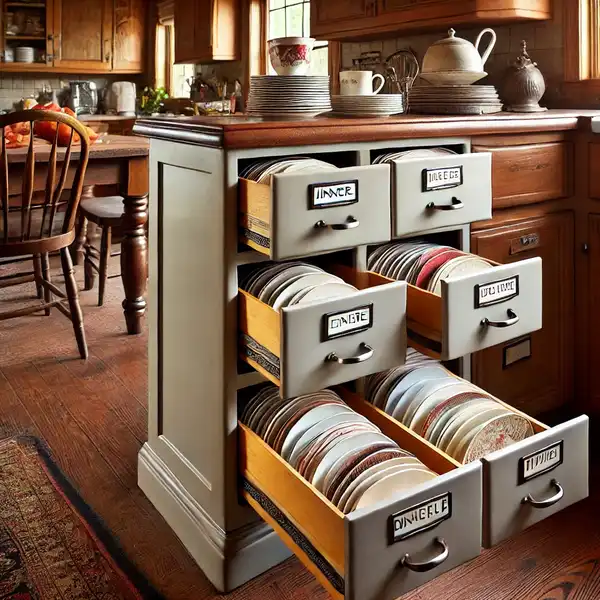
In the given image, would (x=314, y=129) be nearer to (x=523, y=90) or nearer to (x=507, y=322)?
(x=507, y=322)

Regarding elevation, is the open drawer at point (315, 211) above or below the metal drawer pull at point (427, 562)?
above

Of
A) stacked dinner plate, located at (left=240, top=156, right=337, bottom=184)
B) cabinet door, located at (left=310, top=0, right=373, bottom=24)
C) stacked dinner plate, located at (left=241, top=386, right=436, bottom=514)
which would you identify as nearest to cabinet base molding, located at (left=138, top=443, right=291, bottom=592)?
stacked dinner plate, located at (left=241, top=386, right=436, bottom=514)

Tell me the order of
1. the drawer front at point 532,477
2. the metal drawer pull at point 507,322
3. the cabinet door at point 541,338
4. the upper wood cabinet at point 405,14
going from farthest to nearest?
the upper wood cabinet at point 405,14, the cabinet door at point 541,338, the metal drawer pull at point 507,322, the drawer front at point 532,477

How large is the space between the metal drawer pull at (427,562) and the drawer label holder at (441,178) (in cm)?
73

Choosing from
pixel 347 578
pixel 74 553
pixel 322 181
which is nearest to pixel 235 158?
pixel 322 181

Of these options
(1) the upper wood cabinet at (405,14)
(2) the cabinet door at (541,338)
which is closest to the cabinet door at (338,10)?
(1) the upper wood cabinet at (405,14)

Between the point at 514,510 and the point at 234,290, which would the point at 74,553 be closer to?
→ the point at 234,290

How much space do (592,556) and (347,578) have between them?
811mm

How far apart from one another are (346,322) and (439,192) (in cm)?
43

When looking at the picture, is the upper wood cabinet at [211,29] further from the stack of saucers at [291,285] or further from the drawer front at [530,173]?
the stack of saucers at [291,285]

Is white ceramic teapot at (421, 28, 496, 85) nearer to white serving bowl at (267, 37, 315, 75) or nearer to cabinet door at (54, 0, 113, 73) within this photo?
white serving bowl at (267, 37, 315, 75)

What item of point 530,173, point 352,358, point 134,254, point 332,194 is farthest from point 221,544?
point 134,254

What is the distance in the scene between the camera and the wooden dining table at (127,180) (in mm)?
2770

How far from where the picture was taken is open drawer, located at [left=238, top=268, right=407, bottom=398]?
1.19 metres
